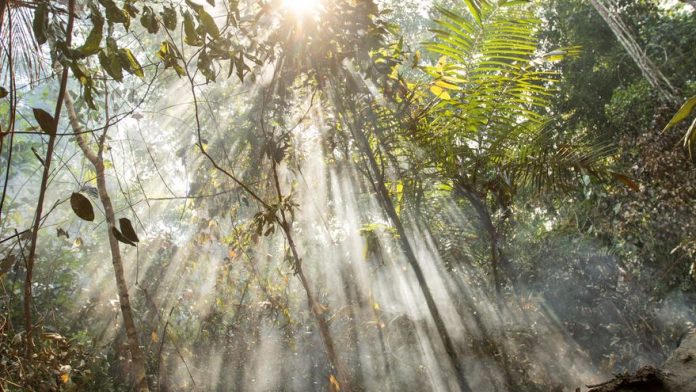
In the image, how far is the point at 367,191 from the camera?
3.09 m

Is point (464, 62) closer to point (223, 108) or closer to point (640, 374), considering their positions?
point (640, 374)

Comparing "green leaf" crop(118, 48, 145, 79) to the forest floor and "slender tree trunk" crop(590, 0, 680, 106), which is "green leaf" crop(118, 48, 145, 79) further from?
"slender tree trunk" crop(590, 0, 680, 106)

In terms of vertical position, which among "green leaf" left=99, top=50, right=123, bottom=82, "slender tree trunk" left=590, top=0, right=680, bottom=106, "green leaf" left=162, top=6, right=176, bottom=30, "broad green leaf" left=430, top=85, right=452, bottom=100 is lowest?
"green leaf" left=99, top=50, right=123, bottom=82

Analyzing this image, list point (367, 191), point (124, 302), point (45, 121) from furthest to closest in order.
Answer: point (367, 191) → point (124, 302) → point (45, 121)

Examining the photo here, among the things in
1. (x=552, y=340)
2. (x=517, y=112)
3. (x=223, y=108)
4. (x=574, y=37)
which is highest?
(x=223, y=108)

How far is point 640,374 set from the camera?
39.1 inches

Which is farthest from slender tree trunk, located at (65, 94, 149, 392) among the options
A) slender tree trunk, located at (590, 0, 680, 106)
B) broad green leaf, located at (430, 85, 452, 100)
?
slender tree trunk, located at (590, 0, 680, 106)

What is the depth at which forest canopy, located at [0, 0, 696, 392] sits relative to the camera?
5.29 ft

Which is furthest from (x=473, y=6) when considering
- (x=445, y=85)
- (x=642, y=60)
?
(x=642, y=60)

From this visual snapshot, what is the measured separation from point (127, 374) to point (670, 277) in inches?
250

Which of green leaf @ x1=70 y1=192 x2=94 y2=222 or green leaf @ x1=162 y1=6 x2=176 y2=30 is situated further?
green leaf @ x1=162 y1=6 x2=176 y2=30

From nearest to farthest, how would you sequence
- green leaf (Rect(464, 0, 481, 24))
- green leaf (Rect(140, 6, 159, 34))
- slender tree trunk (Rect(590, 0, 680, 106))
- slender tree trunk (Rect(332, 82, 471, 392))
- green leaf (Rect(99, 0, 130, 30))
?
1. green leaf (Rect(99, 0, 130, 30))
2. green leaf (Rect(140, 6, 159, 34))
3. green leaf (Rect(464, 0, 481, 24))
4. slender tree trunk (Rect(332, 82, 471, 392))
5. slender tree trunk (Rect(590, 0, 680, 106))

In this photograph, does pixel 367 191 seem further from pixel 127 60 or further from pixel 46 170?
pixel 46 170

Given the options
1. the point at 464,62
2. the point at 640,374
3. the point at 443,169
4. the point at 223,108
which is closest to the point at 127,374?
the point at 223,108
